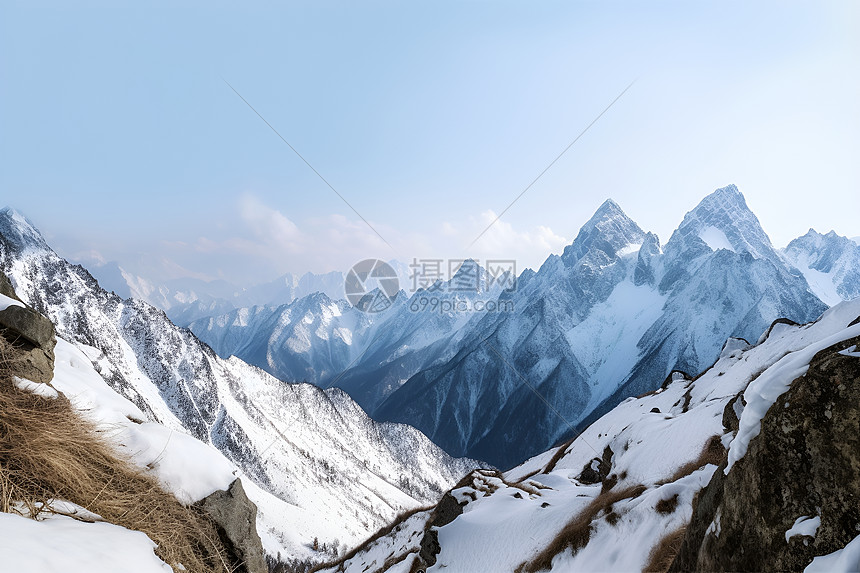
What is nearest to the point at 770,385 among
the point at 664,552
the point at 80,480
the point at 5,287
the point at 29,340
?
the point at 664,552

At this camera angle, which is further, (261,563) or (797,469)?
(261,563)

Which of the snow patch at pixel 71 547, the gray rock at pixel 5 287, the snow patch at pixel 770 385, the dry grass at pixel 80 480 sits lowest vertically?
the gray rock at pixel 5 287

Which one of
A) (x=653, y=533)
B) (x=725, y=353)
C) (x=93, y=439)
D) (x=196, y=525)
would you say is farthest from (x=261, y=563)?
(x=725, y=353)

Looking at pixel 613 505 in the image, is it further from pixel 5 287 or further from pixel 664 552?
pixel 5 287

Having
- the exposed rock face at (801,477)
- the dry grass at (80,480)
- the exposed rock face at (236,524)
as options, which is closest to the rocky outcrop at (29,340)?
the dry grass at (80,480)

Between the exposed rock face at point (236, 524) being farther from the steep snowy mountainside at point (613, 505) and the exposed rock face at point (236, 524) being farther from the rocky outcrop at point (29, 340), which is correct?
the steep snowy mountainside at point (613, 505)

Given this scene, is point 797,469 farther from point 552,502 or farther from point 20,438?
point 552,502

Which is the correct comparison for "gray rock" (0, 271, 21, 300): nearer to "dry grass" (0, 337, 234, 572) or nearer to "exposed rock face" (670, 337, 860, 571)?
"dry grass" (0, 337, 234, 572)
